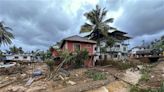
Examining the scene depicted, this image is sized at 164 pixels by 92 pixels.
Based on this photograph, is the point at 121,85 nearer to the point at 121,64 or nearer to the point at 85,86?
the point at 85,86

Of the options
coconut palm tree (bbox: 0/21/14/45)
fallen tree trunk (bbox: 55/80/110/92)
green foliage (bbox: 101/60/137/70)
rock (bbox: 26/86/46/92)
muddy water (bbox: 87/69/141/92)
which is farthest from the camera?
coconut palm tree (bbox: 0/21/14/45)

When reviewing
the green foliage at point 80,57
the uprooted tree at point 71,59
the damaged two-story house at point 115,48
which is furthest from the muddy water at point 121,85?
the damaged two-story house at point 115,48

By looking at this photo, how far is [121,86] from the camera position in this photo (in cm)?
1791

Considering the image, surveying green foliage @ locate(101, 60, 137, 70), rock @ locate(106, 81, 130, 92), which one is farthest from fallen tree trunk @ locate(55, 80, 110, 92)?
green foliage @ locate(101, 60, 137, 70)

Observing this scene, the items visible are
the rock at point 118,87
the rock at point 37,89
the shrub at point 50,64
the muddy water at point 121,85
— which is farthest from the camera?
the shrub at point 50,64

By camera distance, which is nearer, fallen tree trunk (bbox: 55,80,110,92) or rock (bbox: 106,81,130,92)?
fallen tree trunk (bbox: 55,80,110,92)

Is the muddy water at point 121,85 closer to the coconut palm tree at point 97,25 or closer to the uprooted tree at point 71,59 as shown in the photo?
the uprooted tree at point 71,59

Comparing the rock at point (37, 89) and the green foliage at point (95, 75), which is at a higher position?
the green foliage at point (95, 75)

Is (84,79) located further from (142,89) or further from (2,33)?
(2,33)

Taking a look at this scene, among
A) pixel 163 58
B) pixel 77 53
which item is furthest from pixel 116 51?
pixel 77 53

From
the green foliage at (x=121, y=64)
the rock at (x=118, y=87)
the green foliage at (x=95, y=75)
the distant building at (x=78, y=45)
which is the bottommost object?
the rock at (x=118, y=87)

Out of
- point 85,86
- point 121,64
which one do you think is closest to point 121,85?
point 85,86

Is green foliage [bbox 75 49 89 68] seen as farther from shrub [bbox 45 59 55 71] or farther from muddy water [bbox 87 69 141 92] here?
muddy water [bbox 87 69 141 92]

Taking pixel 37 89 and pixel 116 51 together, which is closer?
pixel 37 89
